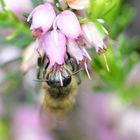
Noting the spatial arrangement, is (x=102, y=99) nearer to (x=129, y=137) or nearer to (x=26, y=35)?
(x=129, y=137)

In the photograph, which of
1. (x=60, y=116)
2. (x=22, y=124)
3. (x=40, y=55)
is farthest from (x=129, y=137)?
(x=40, y=55)

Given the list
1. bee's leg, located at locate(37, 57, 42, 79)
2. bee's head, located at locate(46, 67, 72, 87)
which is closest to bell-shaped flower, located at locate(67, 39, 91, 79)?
bee's head, located at locate(46, 67, 72, 87)

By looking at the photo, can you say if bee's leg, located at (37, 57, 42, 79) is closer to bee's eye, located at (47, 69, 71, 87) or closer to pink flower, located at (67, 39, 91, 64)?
bee's eye, located at (47, 69, 71, 87)

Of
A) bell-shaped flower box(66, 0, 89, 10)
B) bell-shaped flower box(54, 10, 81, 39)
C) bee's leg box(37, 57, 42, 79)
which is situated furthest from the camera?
bee's leg box(37, 57, 42, 79)

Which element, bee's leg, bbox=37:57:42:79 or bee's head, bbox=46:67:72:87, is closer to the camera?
bee's head, bbox=46:67:72:87

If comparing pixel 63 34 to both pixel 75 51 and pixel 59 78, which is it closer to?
pixel 75 51

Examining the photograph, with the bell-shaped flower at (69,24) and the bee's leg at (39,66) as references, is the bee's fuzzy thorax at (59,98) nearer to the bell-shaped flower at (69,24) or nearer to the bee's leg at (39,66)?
the bee's leg at (39,66)

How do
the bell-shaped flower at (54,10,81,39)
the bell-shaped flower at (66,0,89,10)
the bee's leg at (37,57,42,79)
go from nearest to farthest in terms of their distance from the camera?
the bell-shaped flower at (54,10,81,39)
the bell-shaped flower at (66,0,89,10)
the bee's leg at (37,57,42,79)
